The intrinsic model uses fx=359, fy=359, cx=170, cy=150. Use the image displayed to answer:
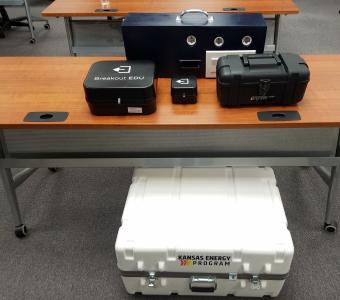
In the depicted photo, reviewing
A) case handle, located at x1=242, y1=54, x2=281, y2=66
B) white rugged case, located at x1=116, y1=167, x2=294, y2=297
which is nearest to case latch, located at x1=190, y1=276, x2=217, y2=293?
white rugged case, located at x1=116, y1=167, x2=294, y2=297

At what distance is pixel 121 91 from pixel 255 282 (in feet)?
2.82

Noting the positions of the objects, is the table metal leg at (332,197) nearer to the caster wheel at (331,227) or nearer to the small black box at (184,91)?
the caster wheel at (331,227)

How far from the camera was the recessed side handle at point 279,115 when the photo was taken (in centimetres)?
127

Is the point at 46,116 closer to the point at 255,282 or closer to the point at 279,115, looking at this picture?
the point at 279,115

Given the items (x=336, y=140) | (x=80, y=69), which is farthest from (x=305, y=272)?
(x=80, y=69)

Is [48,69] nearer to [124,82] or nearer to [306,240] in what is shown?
[124,82]

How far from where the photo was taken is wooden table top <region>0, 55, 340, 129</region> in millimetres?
1276

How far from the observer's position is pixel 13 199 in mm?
1686

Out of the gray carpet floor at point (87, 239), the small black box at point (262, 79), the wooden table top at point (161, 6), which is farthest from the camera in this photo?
the wooden table top at point (161, 6)

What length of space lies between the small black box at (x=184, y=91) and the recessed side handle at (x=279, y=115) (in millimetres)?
255

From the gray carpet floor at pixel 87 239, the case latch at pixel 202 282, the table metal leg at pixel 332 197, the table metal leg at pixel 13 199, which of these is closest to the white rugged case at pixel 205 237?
the case latch at pixel 202 282

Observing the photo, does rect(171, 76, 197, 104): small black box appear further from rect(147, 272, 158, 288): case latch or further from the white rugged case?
rect(147, 272, 158, 288): case latch

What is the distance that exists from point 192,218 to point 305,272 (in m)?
0.63

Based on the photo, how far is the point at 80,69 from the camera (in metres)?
1.64
